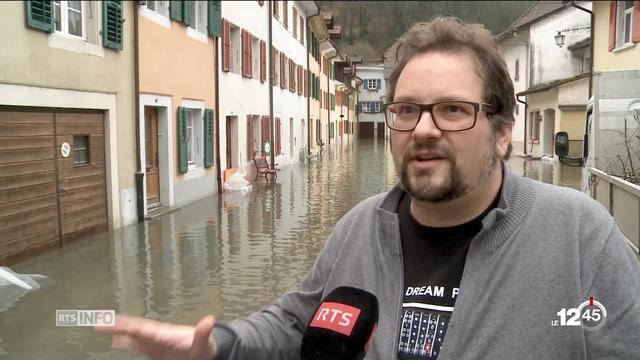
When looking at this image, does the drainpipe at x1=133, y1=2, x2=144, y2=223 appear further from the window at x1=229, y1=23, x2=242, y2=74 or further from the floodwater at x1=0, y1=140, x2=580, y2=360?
the window at x1=229, y1=23, x2=242, y2=74

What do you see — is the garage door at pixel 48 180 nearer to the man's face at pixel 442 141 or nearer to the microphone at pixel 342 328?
the microphone at pixel 342 328

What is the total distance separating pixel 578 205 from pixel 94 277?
6.53 meters

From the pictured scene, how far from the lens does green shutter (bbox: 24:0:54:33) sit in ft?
26.4

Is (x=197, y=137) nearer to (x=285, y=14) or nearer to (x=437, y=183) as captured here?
(x=285, y=14)

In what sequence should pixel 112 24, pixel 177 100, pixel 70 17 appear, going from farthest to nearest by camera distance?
pixel 177 100 → pixel 112 24 → pixel 70 17

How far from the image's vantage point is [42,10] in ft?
27.3

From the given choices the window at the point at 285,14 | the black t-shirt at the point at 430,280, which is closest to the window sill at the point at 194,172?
the window at the point at 285,14

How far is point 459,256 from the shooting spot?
1822mm

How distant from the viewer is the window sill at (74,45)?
8711 mm

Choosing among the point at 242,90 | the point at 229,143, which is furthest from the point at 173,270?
the point at 242,90

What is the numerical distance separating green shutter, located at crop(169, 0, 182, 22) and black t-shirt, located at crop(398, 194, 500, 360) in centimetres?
1207

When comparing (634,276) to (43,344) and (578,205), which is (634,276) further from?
(43,344)

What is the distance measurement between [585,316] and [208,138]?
46.1 feet

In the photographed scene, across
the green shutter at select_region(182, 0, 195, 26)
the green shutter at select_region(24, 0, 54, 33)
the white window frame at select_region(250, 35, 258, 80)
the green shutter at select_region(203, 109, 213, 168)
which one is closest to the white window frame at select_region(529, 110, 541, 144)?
the white window frame at select_region(250, 35, 258, 80)
